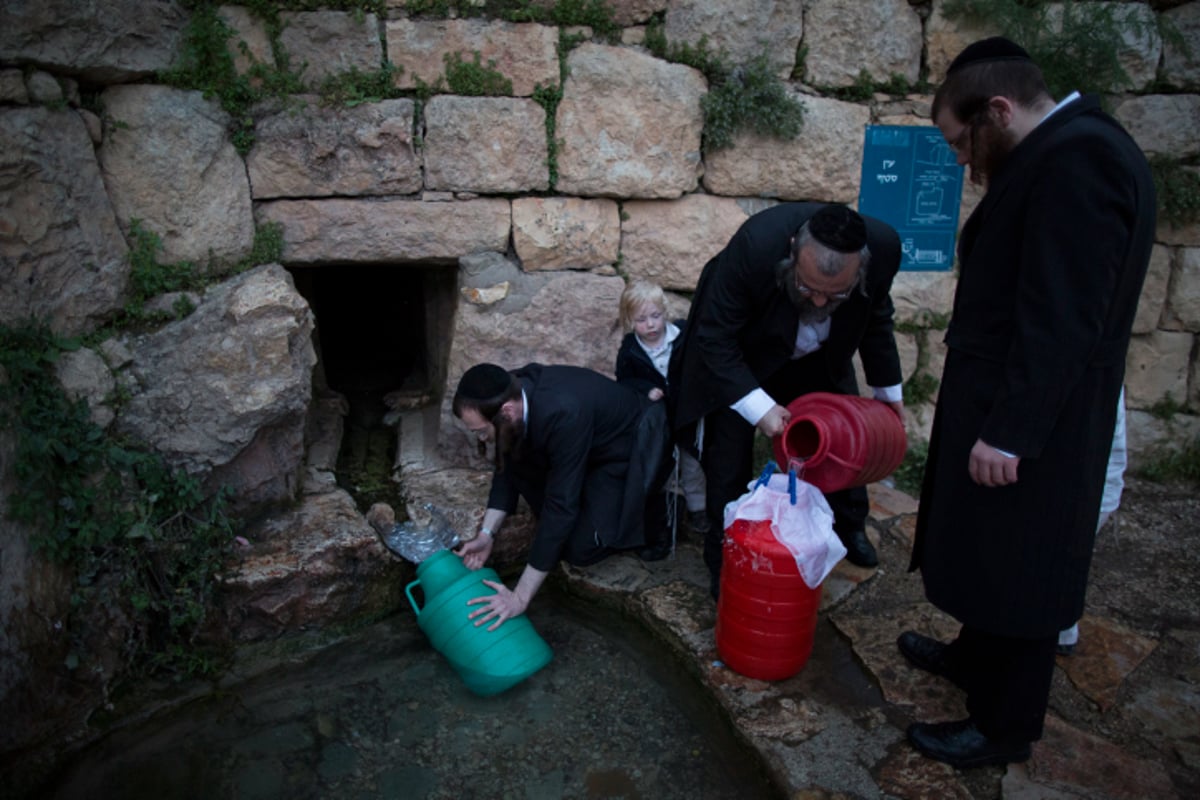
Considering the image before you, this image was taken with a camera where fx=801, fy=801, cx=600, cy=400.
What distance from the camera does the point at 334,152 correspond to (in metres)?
3.47

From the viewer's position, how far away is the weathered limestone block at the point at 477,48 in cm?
343

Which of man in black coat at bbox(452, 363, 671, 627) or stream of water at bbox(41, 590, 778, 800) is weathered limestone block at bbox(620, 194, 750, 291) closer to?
man in black coat at bbox(452, 363, 671, 627)

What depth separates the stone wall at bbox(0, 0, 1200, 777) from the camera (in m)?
3.01

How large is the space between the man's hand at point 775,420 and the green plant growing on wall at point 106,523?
2.08 meters

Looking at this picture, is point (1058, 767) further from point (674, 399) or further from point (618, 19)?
point (618, 19)

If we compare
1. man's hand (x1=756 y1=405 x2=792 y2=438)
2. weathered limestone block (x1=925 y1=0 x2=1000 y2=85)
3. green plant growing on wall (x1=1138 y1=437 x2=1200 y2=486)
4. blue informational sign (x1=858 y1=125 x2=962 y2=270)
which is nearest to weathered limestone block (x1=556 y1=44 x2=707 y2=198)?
blue informational sign (x1=858 y1=125 x2=962 y2=270)

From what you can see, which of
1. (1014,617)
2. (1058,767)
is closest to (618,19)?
(1014,617)

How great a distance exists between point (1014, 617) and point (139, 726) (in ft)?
9.29

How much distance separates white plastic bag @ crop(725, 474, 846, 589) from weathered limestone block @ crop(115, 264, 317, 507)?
196 centimetres

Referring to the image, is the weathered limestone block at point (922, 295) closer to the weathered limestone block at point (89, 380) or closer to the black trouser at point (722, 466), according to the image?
the black trouser at point (722, 466)

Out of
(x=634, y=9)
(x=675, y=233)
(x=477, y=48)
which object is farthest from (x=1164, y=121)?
(x=477, y=48)

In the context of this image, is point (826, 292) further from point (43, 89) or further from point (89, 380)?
point (43, 89)

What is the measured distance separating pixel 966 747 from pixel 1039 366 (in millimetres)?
1206

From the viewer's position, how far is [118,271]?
10.5 feet
